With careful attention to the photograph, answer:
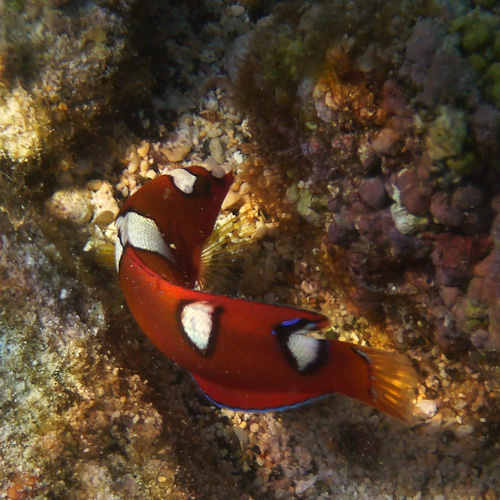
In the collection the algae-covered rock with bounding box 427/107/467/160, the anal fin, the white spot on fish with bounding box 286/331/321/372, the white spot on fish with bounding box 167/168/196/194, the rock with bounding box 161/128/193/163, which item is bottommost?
the anal fin

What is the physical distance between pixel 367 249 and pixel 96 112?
2.16 meters

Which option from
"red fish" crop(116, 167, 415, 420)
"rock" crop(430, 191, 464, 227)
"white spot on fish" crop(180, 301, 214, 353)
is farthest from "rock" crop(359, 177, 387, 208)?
"white spot on fish" crop(180, 301, 214, 353)

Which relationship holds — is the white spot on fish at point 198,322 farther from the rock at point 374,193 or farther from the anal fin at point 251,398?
the rock at point 374,193

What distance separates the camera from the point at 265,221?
325cm

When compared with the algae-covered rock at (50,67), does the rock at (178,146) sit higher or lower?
lower

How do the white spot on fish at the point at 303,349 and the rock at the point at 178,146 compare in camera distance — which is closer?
the white spot on fish at the point at 303,349

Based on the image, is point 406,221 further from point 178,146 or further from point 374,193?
point 178,146

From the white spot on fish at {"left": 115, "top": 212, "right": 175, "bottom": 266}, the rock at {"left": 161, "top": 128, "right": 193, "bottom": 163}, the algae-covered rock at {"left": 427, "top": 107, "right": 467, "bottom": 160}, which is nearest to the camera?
the algae-covered rock at {"left": 427, "top": 107, "right": 467, "bottom": 160}

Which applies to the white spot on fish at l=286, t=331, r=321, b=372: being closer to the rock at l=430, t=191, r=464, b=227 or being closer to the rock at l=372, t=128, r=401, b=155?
the rock at l=430, t=191, r=464, b=227

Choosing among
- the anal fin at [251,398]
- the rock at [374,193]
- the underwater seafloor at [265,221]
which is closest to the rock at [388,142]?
the underwater seafloor at [265,221]

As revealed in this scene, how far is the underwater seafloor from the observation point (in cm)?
188

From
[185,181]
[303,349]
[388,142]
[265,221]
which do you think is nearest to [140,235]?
[185,181]

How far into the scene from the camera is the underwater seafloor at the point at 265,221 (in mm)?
1882

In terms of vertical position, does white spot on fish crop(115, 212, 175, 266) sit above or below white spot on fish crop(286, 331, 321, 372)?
above
